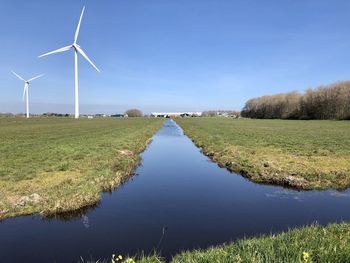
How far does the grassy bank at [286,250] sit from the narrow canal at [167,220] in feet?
5.91

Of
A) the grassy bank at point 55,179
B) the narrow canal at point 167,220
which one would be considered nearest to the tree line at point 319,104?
the grassy bank at point 55,179

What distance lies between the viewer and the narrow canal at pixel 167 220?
958 centimetres

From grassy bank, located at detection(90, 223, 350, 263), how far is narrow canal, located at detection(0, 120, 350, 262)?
1801mm

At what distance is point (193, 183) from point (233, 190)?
262 centimetres

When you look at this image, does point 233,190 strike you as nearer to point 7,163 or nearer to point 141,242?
point 141,242

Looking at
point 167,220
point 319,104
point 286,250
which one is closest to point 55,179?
point 167,220

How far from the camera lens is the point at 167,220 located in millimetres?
11953

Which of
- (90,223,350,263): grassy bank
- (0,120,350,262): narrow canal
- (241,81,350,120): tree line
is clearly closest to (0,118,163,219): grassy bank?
(0,120,350,262): narrow canal

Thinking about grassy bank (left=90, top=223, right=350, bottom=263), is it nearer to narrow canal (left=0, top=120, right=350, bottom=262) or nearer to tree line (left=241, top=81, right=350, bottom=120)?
narrow canal (left=0, top=120, right=350, bottom=262)

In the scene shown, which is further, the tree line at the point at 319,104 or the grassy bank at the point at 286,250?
the tree line at the point at 319,104

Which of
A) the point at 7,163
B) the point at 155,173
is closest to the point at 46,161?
the point at 7,163

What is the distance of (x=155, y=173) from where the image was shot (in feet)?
71.8

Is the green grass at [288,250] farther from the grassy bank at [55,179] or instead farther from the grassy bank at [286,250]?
the grassy bank at [55,179]

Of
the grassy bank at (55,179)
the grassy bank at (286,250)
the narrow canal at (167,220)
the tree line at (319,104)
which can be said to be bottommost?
the narrow canal at (167,220)
